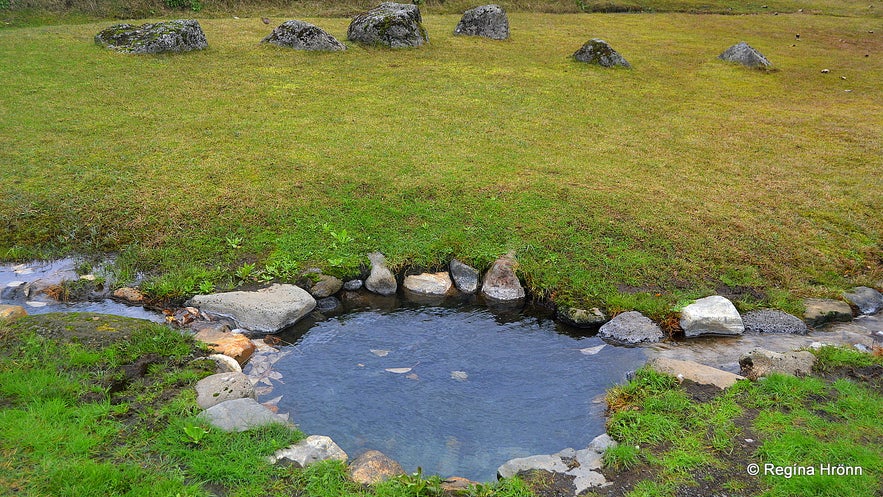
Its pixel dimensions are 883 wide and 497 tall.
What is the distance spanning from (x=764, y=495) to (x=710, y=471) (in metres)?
0.66

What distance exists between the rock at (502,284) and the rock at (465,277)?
22 centimetres

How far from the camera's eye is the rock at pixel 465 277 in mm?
13117

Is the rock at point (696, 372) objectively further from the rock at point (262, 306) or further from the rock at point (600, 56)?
the rock at point (600, 56)

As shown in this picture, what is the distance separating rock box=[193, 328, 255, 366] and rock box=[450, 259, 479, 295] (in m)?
4.55

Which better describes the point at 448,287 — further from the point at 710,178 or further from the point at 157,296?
the point at 710,178

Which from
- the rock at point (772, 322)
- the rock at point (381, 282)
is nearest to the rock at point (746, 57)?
the rock at point (772, 322)

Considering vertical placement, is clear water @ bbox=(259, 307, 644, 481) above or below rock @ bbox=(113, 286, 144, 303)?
below

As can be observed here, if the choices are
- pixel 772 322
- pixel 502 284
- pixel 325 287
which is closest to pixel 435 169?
pixel 502 284

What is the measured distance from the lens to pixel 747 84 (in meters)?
29.7

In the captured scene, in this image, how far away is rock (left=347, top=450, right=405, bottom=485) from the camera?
741 cm

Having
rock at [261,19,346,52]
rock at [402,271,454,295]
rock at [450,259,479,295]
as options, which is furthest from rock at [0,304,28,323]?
rock at [261,19,346,52]

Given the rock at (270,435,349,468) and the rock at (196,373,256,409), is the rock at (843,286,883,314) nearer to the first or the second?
the rock at (270,435,349,468)

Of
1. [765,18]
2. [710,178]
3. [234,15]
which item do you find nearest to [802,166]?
[710,178]

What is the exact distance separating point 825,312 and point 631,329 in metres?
4.11
